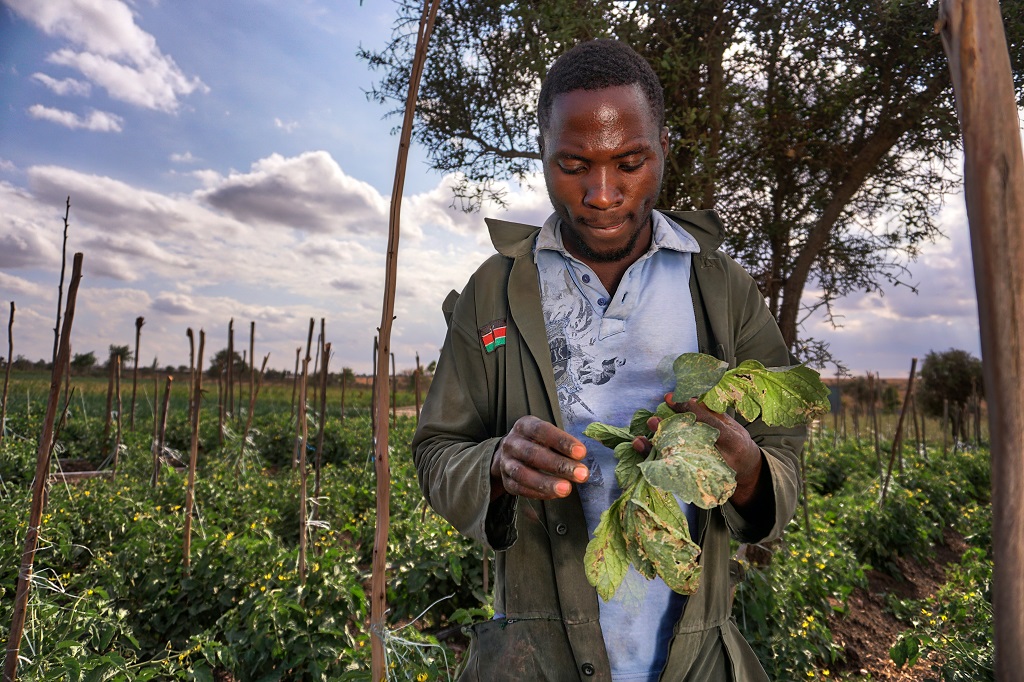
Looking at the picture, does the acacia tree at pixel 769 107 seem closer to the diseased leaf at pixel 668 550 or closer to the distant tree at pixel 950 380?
the diseased leaf at pixel 668 550

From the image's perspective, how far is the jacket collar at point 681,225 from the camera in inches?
64.7

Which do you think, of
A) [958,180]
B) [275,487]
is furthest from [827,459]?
[275,487]

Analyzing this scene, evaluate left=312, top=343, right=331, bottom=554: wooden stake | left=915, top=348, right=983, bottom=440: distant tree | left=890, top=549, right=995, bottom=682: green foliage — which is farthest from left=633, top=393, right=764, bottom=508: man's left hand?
left=915, top=348, right=983, bottom=440: distant tree

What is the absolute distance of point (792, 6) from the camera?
12.0ft

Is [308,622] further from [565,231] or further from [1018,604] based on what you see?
[1018,604]

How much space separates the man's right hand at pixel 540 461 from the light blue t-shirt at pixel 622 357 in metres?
0.29

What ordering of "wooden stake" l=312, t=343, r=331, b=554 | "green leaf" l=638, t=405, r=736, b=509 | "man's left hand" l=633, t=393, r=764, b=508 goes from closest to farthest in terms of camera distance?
1. "green leaf" l=638, t=405, r=736, b=509
2. "man's left hand" l=633, t=393, r=764, b=508
3. "wooden stake" l=312, t=343, r=331, b=554

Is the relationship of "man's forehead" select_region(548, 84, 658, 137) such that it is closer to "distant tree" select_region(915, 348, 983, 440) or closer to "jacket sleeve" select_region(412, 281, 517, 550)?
"jacket sleeve" select_region(412, 281, 517, 550)

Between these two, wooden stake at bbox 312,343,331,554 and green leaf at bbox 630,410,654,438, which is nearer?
green leaf at bbox 630,410,654,438

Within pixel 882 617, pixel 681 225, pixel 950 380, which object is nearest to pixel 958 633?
pixel 882 617

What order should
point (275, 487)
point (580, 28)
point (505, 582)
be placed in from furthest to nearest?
point (275, 487) < point (580, 28) < point (505, 582)

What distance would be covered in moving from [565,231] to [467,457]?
0.61 meters

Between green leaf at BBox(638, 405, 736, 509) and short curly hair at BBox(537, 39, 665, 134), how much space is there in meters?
0.74

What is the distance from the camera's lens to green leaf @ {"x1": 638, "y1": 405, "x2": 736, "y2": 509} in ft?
3.72
